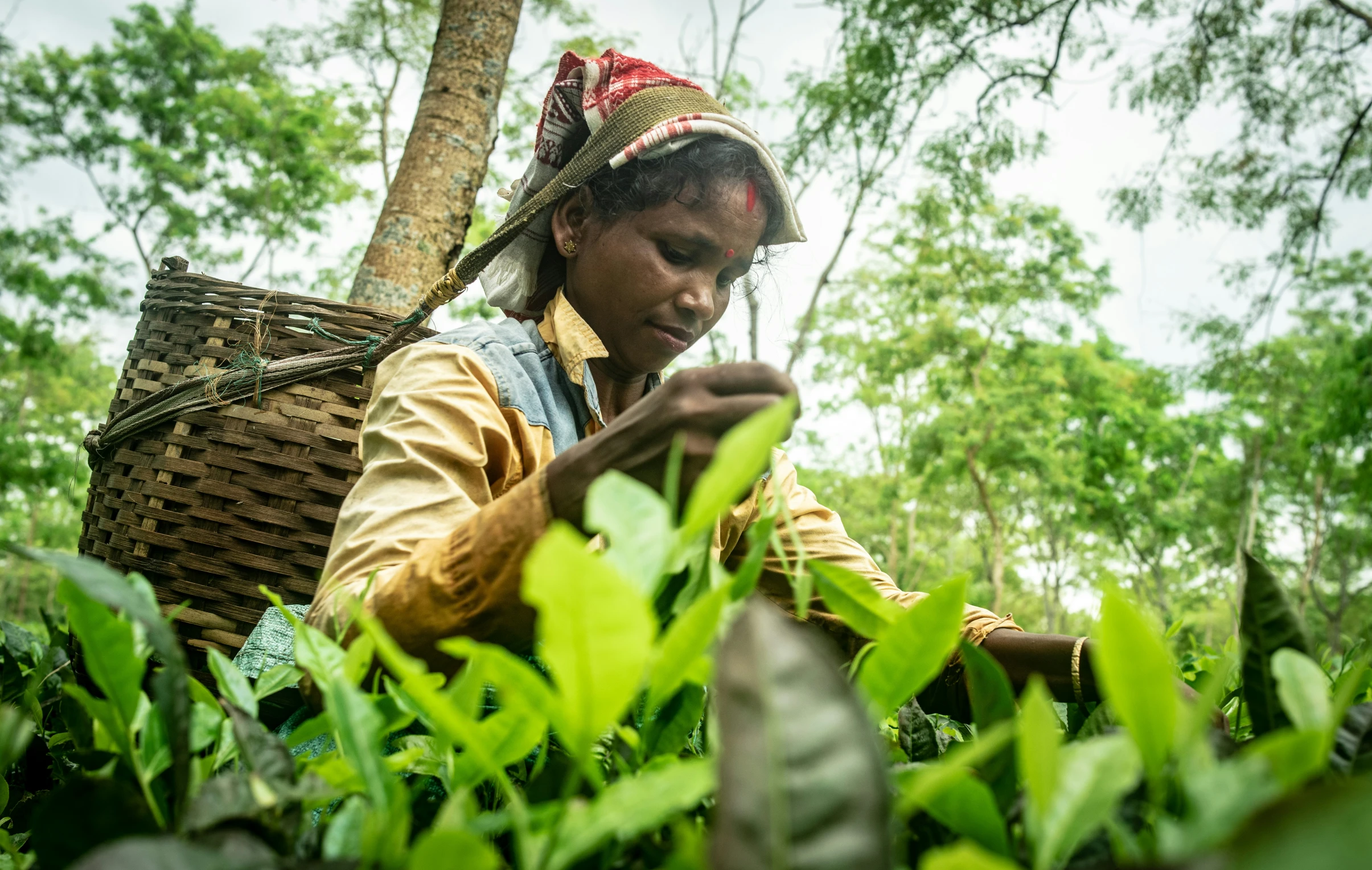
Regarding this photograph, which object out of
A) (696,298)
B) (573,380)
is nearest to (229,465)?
(573,380)

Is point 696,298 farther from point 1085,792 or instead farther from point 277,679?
point 1085,792

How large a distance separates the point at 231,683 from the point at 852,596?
0.94 feet

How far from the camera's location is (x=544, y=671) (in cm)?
68

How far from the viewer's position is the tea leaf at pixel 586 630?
0.65 ft

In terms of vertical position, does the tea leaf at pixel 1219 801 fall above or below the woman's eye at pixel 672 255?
below

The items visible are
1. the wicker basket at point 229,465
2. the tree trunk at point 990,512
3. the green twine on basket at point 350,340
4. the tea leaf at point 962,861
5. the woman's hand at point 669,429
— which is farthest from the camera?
the tree trunk at point 990,512

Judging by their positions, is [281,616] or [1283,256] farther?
[1283,256]

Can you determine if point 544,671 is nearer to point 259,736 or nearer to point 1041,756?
point 259,736

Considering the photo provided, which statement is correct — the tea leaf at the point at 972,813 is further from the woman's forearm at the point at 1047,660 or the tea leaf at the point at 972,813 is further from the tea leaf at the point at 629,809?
the woman's forearm at the point at 1047,660

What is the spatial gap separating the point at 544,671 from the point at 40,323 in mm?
12383

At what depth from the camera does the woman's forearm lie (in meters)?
0.99

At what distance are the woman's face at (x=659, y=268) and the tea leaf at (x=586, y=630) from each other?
113 centimetres

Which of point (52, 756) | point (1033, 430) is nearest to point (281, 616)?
point (52, 756)

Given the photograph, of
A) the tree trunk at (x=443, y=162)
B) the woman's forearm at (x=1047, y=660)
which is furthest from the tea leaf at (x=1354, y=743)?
the tree trunk at (x=443, y=162)
